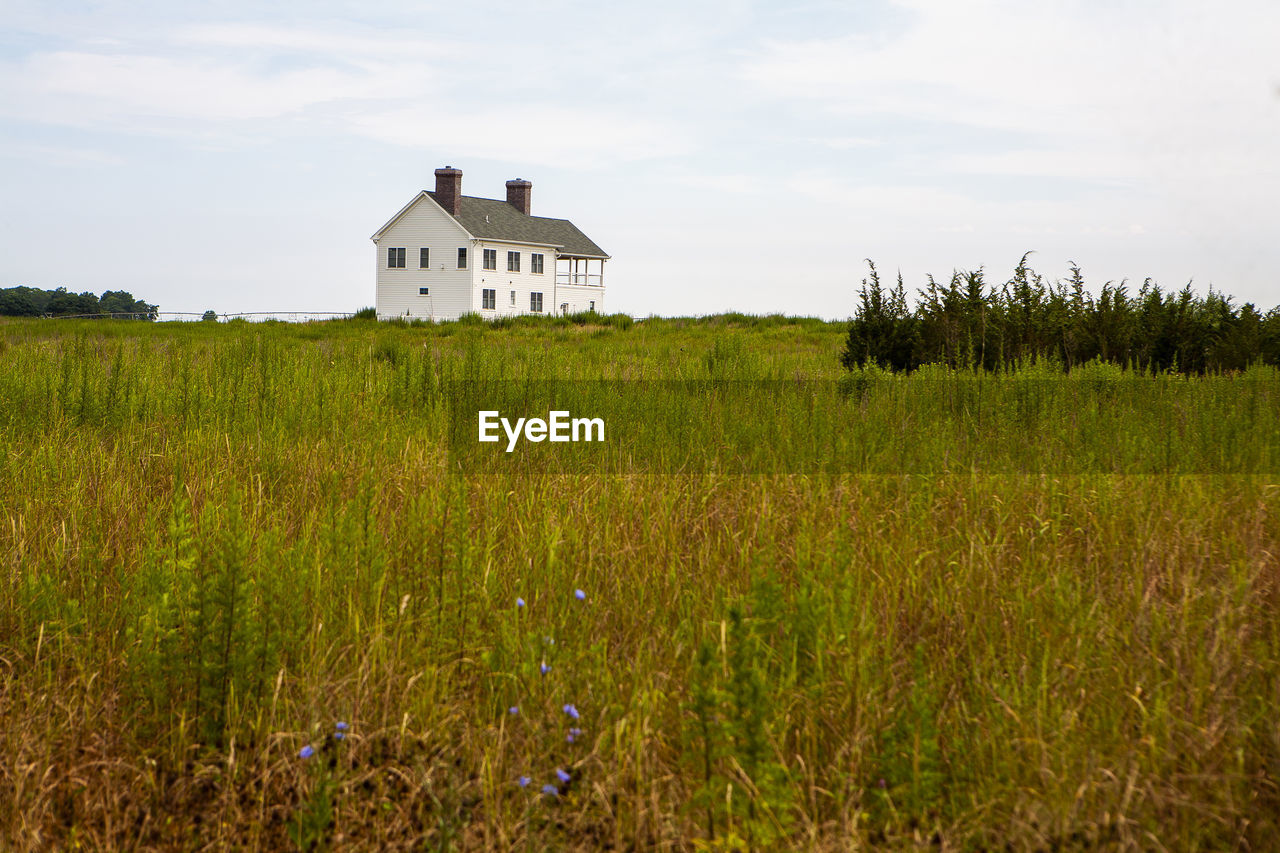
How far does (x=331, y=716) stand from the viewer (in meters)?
3.05

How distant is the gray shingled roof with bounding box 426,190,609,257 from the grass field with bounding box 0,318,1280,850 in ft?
153

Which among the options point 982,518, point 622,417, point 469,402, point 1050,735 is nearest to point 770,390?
point 622,417

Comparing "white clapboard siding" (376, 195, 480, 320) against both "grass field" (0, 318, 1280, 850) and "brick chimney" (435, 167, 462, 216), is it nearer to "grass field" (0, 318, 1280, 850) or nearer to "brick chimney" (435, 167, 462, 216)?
"brick chimney" (435, 167, 462, 216)

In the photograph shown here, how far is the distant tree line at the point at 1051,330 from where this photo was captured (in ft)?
39.6

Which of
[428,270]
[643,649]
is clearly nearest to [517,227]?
[428,270]

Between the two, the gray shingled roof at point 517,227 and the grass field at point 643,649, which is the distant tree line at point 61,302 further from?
the grass field at point 643,649

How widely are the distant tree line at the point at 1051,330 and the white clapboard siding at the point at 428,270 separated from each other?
38.9 m

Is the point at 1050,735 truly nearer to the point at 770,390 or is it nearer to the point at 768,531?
the point at 768,531

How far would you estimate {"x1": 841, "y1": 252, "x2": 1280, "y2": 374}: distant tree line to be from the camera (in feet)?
39.6

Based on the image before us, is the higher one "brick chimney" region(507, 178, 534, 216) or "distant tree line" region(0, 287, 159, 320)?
"brick chimney" region(507, 178, 534, 216)

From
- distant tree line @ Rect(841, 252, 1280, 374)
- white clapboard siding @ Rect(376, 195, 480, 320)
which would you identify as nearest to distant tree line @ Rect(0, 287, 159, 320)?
white clapboard siding @ Rect(376, 195, 480, 320)

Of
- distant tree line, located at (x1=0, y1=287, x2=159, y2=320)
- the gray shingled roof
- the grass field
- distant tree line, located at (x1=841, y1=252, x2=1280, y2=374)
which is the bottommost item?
the grass field

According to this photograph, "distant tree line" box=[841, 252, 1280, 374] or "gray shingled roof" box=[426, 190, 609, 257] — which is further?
"gray shingled roof" box=[426, 190, 609, 257]

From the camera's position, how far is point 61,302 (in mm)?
75125
